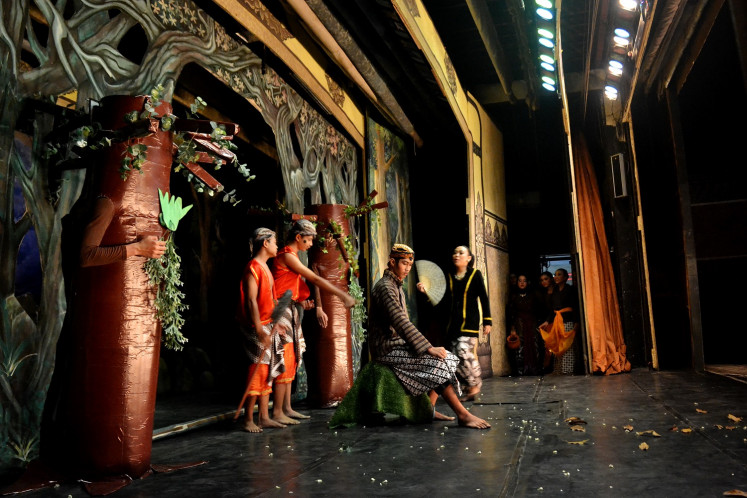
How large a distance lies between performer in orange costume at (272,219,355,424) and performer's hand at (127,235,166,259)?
5.83 ft

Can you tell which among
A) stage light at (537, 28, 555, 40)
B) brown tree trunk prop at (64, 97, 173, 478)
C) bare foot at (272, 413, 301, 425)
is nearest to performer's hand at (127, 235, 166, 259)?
brown tree trunk prop at (64, 97, 173, 478)

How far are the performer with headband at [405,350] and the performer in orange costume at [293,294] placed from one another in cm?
40

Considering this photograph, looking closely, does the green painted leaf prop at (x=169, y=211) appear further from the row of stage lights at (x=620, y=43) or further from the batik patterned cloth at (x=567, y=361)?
the batik patterned cloth at (x=567, y=361)

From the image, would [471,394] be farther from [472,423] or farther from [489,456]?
[489,456]

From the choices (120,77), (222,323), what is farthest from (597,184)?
(120,77)

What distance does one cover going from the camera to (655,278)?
9.58 m

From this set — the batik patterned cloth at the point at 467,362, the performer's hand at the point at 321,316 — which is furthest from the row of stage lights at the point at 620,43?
the performer's hand at the point at 321,316

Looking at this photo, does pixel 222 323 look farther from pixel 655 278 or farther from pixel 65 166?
pixel 655 278

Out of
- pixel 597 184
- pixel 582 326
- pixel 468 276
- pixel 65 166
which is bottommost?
pixel 582 326

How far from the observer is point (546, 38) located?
7.54 meters

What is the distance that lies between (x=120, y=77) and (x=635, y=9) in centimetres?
522

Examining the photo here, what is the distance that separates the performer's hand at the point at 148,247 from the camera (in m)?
2.90

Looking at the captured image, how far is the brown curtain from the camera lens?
8984 millimetres

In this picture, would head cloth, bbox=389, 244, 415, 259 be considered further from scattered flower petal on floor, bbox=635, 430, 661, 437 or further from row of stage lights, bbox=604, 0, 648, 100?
row of stage lights, bbox=604, 0, 648, 100
